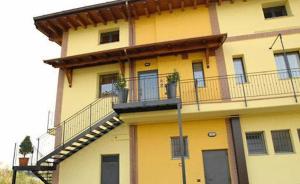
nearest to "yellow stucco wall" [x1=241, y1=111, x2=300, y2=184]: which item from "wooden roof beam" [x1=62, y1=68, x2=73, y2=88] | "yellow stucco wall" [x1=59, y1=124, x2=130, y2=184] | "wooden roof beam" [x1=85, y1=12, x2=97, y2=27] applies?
"yellow stucco wall" [x1=59, y1=124, x2=130, y2=184]

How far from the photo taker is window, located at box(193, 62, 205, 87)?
36.1 ft

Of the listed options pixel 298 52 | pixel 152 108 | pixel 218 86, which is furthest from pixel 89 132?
pixel 298 52

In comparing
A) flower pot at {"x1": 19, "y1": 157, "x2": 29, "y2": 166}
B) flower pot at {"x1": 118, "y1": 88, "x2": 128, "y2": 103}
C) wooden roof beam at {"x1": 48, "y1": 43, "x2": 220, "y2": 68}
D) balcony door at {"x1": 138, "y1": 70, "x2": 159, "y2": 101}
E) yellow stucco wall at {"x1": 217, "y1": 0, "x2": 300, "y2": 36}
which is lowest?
flower pot at {"x1": 19, "y1": 157, "x2": 29, "y2": 166}

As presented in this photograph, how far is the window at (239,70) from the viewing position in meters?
10.7

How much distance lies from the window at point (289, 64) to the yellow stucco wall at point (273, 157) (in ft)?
5.75

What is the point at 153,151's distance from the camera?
34.1ft

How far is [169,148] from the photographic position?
33.9 feet

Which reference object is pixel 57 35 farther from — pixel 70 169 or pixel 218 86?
pixel 218 86

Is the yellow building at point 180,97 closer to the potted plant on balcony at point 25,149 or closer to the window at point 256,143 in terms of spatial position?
the window at point 256,143

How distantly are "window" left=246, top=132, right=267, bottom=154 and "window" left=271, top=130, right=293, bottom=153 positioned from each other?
0.45 metres

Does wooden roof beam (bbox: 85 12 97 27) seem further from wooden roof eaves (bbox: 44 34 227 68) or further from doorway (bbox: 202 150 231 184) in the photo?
doorway (bbox: 202 150 231 184)

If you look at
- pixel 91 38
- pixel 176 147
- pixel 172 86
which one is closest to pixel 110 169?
pixel 176 147

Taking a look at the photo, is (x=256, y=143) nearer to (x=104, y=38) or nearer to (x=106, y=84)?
(x=106, y=84)

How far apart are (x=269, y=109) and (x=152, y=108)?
4.80m
